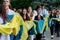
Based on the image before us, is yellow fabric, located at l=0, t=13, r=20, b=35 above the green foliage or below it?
above

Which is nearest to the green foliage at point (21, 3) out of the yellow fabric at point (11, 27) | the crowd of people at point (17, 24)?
the crowd of people at point (17, 24)

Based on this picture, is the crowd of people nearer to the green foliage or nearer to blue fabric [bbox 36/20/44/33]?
blue fabric [bbox 36/20/44/33]

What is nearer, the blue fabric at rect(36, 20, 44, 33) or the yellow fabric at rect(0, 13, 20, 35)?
the yellow fabric at rect(0, 13, 20, 35)

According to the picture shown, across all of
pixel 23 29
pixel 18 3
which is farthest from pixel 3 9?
pixel 18 3

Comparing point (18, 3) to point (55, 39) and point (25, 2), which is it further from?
point (55, 39)

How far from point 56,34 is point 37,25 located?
4.71m

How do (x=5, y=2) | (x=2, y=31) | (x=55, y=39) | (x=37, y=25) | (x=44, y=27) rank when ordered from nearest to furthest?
(x=2, y=31) < (x=5, y=2) < (x=37, y=25) < (x=44, y=27) < (x=55, y=39)

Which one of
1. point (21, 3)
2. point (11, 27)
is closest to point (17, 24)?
point (11, 27)

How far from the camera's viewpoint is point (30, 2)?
26375 mm

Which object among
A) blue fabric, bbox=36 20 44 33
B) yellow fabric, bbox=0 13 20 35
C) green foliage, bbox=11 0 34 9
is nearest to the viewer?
yellow fabric, bbox=0 13 20 35

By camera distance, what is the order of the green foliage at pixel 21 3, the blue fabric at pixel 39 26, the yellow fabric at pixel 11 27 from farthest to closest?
the green foliage at pixel 21 3 < the blue fabric at pixel 39 26 < the yellow fabric at pixel 11 27

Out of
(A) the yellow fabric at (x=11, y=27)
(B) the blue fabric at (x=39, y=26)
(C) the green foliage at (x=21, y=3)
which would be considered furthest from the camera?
(C) the green foliage at (x=21, y=3)

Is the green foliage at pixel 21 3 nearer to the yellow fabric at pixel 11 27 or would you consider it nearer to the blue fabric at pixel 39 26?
the blue fabric at pixel 39 26

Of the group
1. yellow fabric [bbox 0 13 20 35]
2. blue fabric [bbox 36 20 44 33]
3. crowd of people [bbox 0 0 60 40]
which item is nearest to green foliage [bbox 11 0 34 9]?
crowd of people [bbox 0 0 60 40]
